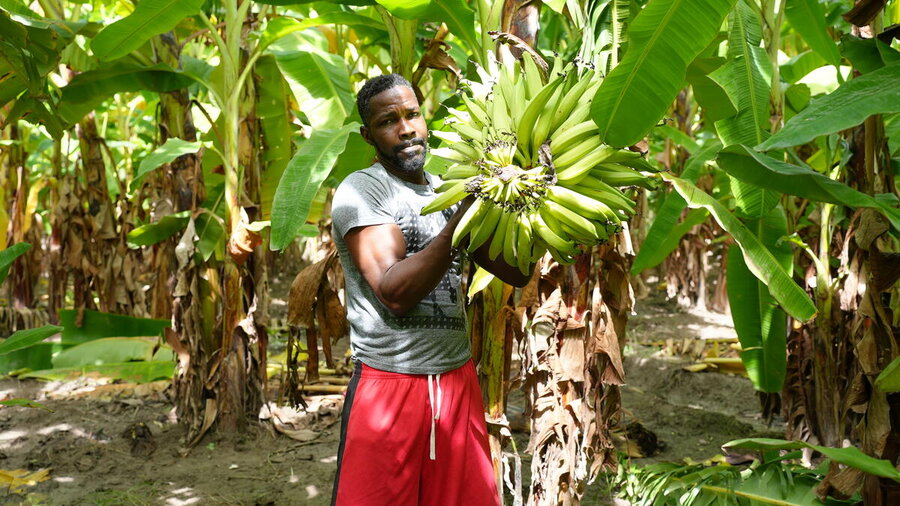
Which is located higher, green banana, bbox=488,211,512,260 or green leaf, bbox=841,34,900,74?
green leaf, bbox=841,34,900,74

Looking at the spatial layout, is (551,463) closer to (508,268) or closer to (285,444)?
(508,268)

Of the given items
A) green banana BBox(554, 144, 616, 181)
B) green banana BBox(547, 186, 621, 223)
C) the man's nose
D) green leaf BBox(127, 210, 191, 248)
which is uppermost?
green leaf BBox(127, 210, 191, 248)

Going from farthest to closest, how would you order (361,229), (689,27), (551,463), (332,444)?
(332,444) < (551,463) < (361,229) < (689,27)

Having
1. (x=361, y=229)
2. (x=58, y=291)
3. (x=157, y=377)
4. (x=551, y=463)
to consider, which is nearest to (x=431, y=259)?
(x=361, y=229)

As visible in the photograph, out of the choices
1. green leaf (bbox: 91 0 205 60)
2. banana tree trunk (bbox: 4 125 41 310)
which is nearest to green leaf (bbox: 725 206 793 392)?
green leaf (bbox: 91 0 205 60)

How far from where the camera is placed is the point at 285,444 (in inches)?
158

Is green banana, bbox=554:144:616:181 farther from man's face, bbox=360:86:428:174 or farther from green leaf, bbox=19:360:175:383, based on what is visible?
green leaf, bbox=19:360:175:383

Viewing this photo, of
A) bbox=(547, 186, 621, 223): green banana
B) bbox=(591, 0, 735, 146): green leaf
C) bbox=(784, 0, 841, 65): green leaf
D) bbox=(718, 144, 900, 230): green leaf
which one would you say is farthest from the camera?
bbox=(784, 0, 841, 65): green leaf

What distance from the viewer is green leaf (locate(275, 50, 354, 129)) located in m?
3.45

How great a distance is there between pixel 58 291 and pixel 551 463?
515 centimetres

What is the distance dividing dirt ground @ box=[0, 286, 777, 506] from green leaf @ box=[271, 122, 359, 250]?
1275 millimetres

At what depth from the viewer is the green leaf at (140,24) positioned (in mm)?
2945

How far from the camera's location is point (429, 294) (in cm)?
191

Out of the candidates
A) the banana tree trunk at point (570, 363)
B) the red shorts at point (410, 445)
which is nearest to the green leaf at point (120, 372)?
the banana tree trunk at point (570, 363)
